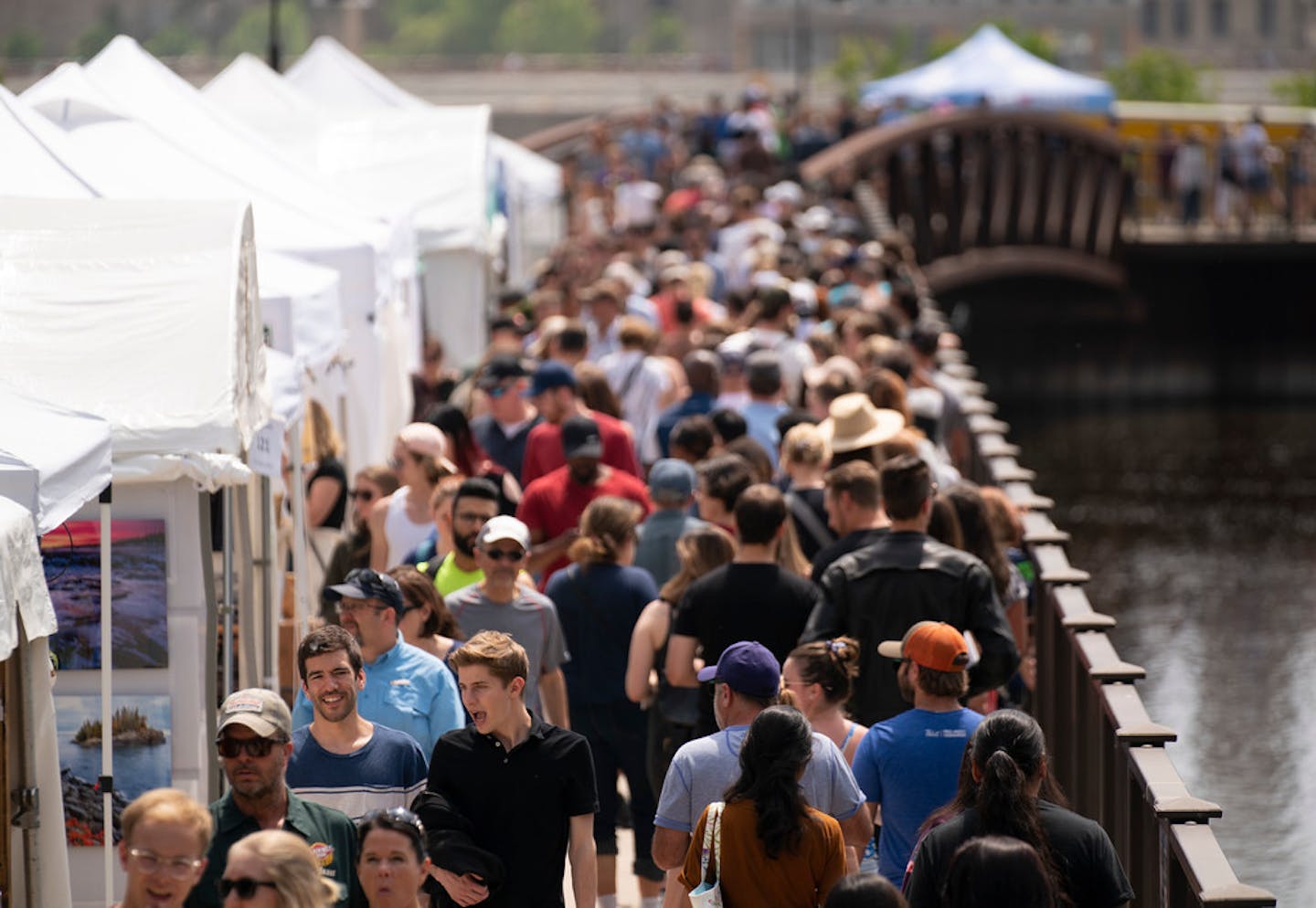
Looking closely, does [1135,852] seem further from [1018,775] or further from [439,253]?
[439,253]

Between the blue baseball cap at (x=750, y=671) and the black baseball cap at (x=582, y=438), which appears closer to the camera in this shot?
the blue baseball cap at (x=750, y=671)

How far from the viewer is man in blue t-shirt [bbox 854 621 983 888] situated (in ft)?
19.1

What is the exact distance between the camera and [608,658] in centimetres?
777

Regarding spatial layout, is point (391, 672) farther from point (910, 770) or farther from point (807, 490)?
point (807, 490)

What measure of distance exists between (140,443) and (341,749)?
1.69 meters

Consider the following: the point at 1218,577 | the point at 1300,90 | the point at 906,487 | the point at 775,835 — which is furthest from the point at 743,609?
the point at 1300,90

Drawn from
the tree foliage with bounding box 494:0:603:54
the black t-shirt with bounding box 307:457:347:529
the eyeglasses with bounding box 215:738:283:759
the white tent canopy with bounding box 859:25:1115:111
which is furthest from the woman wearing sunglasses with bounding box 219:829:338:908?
the tree foliage with bounding box 494:0:603:54

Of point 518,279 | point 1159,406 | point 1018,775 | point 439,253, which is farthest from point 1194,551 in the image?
point 1018,775

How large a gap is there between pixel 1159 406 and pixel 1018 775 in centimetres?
3101

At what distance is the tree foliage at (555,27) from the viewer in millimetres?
133125

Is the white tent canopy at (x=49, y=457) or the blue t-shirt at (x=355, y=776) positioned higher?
the white tent canopy at (x=49, y=457)

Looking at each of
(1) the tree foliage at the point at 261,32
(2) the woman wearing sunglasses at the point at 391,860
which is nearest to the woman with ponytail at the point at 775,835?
(2) the woman wearing sunglasses at the point at 391,860

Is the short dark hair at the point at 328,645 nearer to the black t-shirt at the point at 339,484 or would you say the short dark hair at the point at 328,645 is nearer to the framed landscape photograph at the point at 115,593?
the framed landscape photograph at the point at 115,593

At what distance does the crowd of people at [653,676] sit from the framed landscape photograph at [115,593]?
92 centimetres
